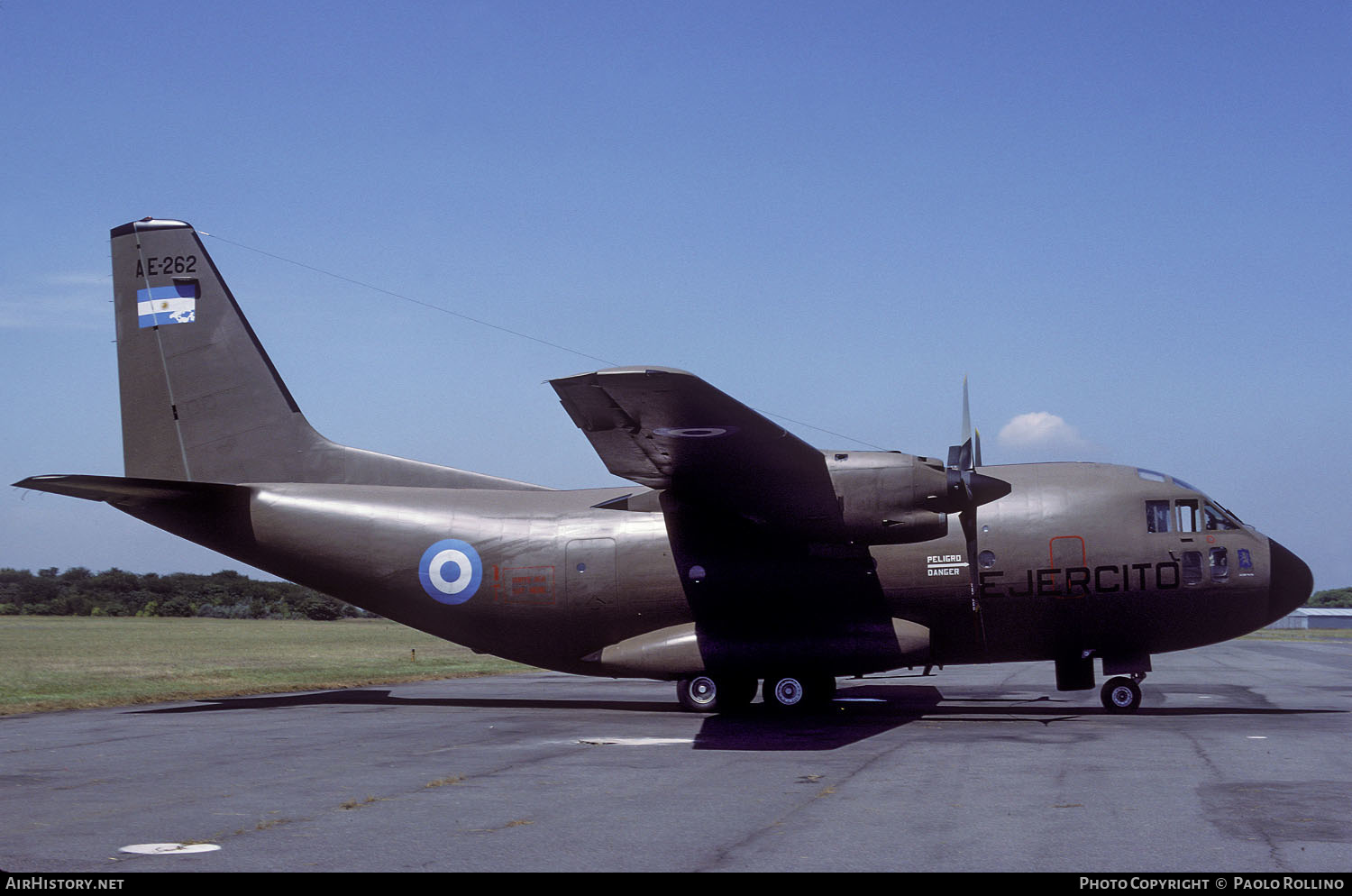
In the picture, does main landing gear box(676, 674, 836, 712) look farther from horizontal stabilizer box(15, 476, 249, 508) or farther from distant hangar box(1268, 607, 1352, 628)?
distant hangar box(1268, 607, 1352, 628)

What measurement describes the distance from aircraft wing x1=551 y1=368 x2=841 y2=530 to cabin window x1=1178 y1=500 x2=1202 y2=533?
6.12 m

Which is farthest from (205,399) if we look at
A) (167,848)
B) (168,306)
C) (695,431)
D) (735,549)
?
(167,848)

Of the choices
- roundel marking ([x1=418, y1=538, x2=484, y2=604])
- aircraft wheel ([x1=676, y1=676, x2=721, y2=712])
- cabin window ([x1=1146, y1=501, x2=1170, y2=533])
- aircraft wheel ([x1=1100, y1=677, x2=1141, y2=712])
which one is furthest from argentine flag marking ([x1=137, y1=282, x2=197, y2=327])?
aircraft wheel ([x1=1100, y1=677, x2=1141, y2=712])

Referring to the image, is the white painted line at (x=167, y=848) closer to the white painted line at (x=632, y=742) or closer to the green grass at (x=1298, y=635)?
the white painted line at (x=632, y=742)

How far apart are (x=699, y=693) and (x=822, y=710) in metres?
2.28

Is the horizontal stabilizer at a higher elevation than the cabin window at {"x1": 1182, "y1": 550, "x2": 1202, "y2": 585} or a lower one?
higher

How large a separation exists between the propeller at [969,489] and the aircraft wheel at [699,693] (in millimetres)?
4804

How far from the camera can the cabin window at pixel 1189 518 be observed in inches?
711

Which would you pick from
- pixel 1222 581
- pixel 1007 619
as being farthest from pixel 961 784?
pixel 1222 581

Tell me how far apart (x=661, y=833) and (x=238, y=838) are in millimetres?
3338

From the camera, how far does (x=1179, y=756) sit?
12.9 m

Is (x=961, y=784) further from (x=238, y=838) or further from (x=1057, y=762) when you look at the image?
(x=238, y=838)

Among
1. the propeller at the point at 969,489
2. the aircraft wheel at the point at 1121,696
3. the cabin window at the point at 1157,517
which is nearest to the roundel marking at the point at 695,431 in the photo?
the propeller at the point at 969,489

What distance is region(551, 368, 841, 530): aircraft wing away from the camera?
14.0 metres
